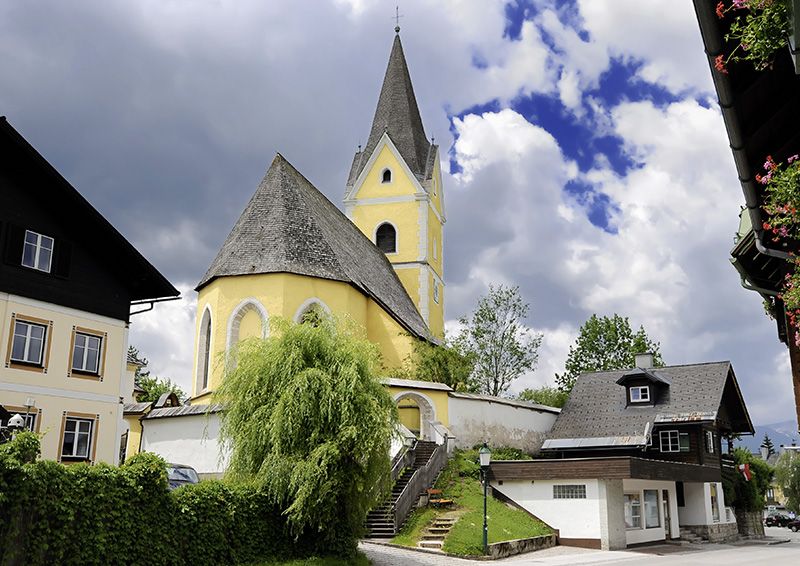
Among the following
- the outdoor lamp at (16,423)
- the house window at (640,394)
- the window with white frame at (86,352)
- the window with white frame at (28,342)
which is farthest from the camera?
the house window at (640,394)

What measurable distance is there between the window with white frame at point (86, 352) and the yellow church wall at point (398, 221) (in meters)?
30.3

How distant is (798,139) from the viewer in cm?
802

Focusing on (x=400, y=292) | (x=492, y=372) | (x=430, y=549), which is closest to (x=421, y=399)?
(x=430, y=549)

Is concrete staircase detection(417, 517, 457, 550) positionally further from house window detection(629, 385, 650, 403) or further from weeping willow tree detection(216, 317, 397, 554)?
house window detection(629, 385, 650, 403)

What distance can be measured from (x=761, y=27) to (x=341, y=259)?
32403 mm

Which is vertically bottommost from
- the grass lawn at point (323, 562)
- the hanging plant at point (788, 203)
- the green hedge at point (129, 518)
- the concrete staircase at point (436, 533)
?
the grass lawn at point (323, 562)

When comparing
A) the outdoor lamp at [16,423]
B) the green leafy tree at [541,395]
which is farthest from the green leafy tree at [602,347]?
the outdoor lamp at [16,423]

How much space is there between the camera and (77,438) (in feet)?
73.7

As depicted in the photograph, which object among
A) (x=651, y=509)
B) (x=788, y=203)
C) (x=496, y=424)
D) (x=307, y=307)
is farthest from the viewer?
(x=307, y=307)

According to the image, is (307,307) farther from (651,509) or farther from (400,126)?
(400,126)

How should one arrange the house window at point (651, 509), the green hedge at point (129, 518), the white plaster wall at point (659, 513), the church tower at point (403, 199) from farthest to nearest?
the church tower at point (403, 199) → the house window at point (651, 509) → the white plaster wall at point (659, 513) → the green hedge at point (129, 518)

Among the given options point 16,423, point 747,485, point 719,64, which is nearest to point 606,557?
point 16,423

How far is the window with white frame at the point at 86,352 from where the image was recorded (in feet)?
75.2

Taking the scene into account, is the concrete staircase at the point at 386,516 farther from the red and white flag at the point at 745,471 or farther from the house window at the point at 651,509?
the red and white flag at the point at 745,471
